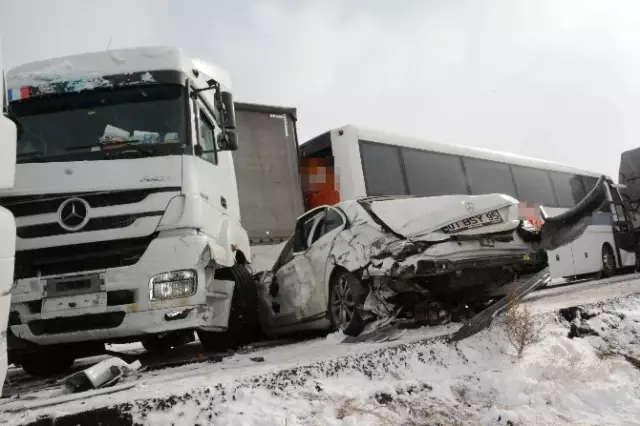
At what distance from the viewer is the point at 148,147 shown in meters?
5.71

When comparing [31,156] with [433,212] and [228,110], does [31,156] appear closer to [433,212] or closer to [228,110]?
[228,110]

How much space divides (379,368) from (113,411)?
1.96 m

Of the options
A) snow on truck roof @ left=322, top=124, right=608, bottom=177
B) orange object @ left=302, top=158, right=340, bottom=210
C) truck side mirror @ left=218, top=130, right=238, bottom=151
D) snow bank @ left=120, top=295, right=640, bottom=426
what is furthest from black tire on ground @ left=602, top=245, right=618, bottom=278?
truck side mirror @ left=218, top=130, right=238, bottom=151

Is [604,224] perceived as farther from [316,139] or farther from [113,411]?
[113,411]

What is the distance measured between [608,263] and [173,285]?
13.6 meters

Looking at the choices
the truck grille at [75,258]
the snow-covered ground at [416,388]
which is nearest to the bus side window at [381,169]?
the snow-covered ground at [416,388]

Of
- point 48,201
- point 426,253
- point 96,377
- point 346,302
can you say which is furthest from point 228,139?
Result: point 96,377

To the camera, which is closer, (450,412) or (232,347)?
(450,412)

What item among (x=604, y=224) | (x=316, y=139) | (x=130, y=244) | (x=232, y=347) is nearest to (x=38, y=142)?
(x=130, y=244)

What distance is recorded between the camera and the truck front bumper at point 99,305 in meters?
5.26

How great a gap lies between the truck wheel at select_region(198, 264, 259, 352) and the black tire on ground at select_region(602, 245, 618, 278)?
11845mm

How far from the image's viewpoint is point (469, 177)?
36.6 ft

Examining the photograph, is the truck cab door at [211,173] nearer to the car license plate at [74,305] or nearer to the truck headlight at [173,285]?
the truck headlight at [173,285]

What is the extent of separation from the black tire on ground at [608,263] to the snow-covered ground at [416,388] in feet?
35.8
